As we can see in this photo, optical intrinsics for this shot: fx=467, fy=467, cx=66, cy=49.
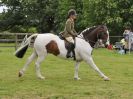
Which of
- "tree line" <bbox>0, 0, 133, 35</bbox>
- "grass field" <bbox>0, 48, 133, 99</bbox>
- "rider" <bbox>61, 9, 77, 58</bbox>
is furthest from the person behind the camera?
"tree line" <bbox>0, 0, 133, 35</bbox>

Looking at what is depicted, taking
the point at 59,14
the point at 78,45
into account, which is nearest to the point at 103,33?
the point at 78,45

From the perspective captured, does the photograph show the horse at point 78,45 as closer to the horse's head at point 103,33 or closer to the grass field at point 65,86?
the horse's head at point 103,33

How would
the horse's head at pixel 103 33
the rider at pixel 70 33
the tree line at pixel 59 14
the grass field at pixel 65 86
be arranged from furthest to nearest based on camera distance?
the tree line at pixel 59 14
the horse's head at pixel 103 33
the rider at pixel 70 33
the grass field at pixel 65 86

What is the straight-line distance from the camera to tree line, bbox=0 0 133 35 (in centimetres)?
4519

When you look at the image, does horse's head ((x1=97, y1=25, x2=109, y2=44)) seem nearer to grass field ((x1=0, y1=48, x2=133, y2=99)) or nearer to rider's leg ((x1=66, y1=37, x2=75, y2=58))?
rider's leg ((x1=66, y1=37, x2=75, y2=58))

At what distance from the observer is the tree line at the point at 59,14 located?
4519cm

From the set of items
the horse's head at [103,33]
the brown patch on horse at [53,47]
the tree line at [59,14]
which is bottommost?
the tree line at [59,14]

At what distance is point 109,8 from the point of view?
44.9 meters

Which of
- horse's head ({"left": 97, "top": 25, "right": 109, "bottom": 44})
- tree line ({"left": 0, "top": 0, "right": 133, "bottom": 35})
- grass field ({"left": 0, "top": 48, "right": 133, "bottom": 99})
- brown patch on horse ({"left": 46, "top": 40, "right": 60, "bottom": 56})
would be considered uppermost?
horse's head ({"left": 97, "top": 25, "right": 109, "bottom": 44})

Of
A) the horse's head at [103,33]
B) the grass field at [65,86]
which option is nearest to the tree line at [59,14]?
the grass field at [65,86]

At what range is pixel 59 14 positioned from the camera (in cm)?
5578

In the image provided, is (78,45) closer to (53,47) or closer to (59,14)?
(53,47)

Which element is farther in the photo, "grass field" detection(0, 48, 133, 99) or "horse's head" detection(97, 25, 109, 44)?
"horse's head" detection(97, 25, 109, 44)

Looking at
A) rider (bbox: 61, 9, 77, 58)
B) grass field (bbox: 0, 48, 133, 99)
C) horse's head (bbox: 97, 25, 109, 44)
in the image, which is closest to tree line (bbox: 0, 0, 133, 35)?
grass field (bbox: 0, 48, 133, 99)
